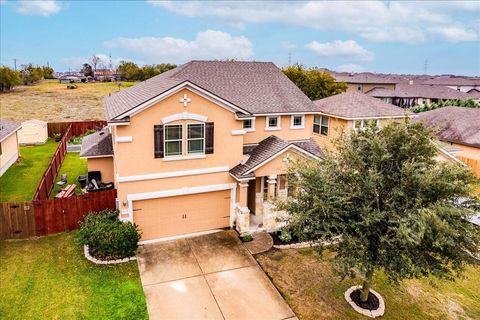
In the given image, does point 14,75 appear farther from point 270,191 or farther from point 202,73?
→ point 270,191

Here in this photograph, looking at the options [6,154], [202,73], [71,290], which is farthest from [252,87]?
[6,154]

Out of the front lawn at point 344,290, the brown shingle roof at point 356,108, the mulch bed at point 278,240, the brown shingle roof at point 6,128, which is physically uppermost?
the brown shingle roof at point 356,108

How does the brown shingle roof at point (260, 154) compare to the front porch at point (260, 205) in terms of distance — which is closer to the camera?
Result: the brown shingle roof at point (260, 154)

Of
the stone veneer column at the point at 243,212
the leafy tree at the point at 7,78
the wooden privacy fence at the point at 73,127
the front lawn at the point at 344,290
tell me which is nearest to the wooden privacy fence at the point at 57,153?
the wooden privacy fence at the point at 73,127

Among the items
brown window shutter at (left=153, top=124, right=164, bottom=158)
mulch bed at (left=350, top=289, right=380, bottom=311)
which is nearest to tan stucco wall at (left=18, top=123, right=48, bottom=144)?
brown window shutter at (left=153, top=124, right=164, bottom=158)

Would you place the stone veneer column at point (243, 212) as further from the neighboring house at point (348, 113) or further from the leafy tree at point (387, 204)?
the neighboring house at point (348, 113)

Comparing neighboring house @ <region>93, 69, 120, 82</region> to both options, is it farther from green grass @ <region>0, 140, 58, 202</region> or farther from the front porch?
the front porch
